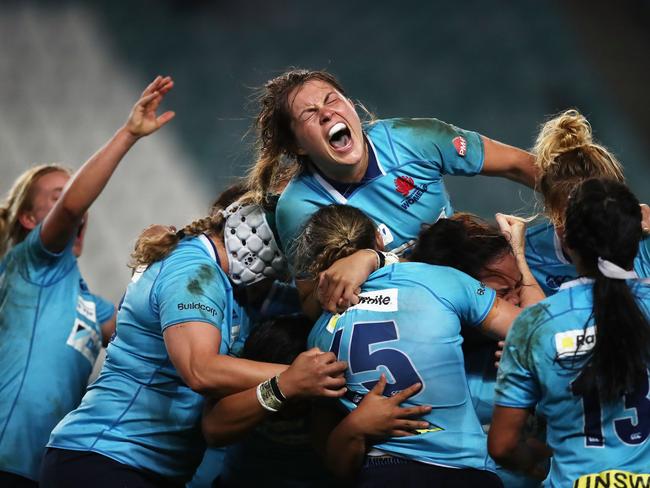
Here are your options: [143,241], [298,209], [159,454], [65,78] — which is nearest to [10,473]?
[159,454]

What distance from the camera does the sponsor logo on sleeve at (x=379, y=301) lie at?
2504 mm

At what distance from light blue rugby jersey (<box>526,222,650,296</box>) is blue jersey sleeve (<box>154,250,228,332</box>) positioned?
998 mm

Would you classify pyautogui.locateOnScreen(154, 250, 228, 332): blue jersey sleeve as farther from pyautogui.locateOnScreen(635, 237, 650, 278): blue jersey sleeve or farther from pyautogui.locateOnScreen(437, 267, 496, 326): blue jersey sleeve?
pyautogui.locateOnScreen(635, 237, 650, 278): blue jersey sleeve

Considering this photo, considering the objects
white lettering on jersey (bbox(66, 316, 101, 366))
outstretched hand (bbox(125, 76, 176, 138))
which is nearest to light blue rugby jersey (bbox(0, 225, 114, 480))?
white lettering on jersey (bbox(66, 316, 101, 366))

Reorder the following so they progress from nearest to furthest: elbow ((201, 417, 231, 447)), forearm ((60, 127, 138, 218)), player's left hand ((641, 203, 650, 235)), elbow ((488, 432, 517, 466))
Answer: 1. elbow ((488, 432, 517, 466))
2. elbow ((201, 417, 231, 447))
3. player's left hand ((641, 203, 650, 235))
4. forearm ((60, 127, 138, 218))

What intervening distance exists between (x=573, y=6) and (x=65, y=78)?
3663 mm

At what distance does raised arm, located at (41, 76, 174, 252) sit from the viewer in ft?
11.5

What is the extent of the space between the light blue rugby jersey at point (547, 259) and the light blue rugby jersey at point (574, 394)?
86 centimetres

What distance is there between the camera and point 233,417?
8.69ft

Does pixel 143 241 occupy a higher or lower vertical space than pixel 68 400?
higher

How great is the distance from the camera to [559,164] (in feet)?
9.77

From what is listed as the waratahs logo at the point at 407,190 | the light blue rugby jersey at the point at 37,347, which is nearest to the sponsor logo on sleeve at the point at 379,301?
the waratahs logo at the point at 407,190

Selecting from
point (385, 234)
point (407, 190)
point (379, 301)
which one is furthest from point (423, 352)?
point (407, 190)

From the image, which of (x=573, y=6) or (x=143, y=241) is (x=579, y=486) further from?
(x=573, y=6)
